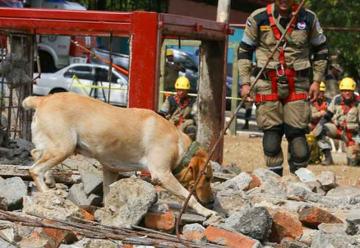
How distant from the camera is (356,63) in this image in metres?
26.8

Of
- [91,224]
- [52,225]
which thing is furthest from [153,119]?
[52,225]

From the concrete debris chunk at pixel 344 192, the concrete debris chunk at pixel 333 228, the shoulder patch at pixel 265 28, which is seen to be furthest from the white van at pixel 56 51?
the concrete debris chunk at pixel 333 228

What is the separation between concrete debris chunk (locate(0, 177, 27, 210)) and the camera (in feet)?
25.9

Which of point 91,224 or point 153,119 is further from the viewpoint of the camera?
point 153,119

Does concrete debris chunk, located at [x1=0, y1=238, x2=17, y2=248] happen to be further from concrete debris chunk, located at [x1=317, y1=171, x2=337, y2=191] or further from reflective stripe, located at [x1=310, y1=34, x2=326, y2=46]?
reflective stripe, located at [x1=310, y1=34, x2=326, y2=46]

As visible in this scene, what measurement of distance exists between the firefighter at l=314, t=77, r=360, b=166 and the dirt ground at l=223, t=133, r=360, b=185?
17.5 inches

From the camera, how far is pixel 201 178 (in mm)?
8258

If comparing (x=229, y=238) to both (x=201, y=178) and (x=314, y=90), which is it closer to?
(x=201, y=178)

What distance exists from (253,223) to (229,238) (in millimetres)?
293

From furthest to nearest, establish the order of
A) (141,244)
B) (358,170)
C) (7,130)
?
(358,170) → (7,130) → (141,244)

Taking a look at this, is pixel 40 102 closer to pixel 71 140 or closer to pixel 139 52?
pixel 71 140

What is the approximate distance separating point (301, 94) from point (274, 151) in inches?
26.5

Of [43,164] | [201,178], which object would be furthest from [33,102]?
[201,178]

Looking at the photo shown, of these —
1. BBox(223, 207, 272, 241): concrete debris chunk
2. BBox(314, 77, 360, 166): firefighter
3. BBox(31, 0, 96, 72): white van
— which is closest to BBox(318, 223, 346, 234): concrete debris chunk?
BBox(223, 207, 272, 241): concrete debris chunk
